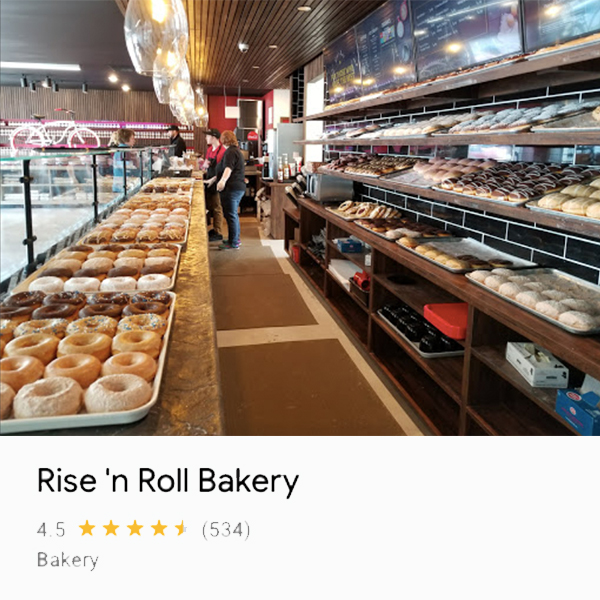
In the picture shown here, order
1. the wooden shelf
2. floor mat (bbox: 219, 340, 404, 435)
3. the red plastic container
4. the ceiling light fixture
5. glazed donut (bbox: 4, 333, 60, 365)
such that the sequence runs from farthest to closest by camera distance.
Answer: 1. the ceiling light fixture
2. floor mat (bbox: 219, 340, 404, 435)
3. the red plastic container
4. the wooden shelf
5. glazed donut (bbox: 4, 333, 60, 365)

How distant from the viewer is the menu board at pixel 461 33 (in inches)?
103

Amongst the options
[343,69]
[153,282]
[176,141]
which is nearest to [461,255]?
[153,282]

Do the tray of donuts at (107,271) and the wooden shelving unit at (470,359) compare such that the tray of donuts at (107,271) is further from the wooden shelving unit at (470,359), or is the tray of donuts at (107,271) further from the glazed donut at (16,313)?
the wooden shelving unit at (470,359)

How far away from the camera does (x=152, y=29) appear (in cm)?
216

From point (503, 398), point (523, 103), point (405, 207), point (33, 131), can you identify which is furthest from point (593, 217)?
point (33, 131)

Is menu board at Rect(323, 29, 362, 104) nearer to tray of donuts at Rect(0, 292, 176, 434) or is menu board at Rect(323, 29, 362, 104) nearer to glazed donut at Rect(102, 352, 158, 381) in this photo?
tray of donuts at Rect(0, 292, 176, 434)

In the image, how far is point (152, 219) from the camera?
9.05ft

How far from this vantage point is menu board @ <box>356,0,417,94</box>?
12.7 feet

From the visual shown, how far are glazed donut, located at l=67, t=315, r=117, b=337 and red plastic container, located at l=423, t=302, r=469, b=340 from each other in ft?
4.90

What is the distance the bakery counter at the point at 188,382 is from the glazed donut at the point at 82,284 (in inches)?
9.7

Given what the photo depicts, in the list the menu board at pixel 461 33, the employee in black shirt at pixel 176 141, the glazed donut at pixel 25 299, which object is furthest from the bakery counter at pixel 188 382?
the employee in black shirt at pixel 176 141

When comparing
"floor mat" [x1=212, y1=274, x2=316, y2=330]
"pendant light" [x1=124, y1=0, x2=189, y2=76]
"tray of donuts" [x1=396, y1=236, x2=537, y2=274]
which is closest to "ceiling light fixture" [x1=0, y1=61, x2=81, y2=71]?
"floor mat" [x1=212, y1=274, x2=316, y2=330]
